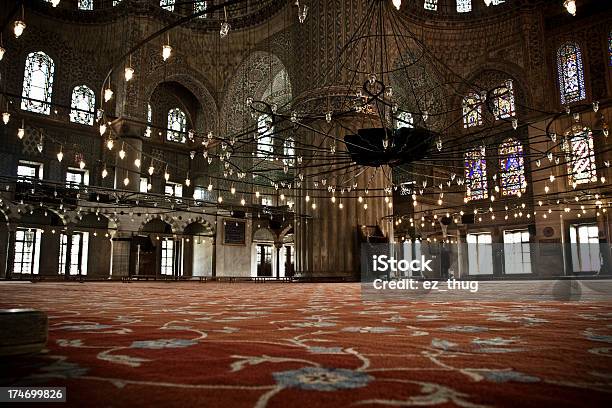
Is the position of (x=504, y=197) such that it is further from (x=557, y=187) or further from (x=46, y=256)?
(x=46, y=256)

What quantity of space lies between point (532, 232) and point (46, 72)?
19.0 m

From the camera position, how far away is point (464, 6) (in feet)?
61.5

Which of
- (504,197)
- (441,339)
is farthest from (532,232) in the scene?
(441,339)

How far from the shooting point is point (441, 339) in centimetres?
169

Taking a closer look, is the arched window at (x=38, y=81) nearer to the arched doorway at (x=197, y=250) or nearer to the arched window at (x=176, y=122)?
the arched window at (x=176, y=122)

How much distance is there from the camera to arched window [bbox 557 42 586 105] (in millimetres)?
16297

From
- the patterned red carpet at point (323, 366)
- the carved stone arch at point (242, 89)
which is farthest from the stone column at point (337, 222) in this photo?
the patterned red carpet at point (323, 366)

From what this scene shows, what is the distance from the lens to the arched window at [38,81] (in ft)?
53.4

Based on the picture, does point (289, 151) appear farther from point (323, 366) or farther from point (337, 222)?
point (323, 366)

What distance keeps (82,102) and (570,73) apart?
18216mm

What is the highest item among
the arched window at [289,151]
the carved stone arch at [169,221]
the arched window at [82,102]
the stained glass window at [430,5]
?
the stained glass window at [430,5]

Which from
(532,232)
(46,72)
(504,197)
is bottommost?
(532,232)

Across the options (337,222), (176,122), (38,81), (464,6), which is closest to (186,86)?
(176,122)

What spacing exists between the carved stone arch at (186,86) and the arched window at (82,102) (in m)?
2.42
